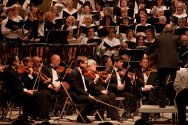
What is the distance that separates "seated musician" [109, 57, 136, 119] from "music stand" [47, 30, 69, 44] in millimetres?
1177

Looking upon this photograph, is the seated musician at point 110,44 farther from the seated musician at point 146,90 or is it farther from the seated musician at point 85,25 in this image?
the seated musician at point 146,90

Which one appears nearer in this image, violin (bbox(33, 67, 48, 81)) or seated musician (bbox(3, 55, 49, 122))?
seated musician (bbox(3, 55, 49, 122))

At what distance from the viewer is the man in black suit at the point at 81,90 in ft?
27.5

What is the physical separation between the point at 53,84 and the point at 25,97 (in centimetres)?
78

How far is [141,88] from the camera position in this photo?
945 cm

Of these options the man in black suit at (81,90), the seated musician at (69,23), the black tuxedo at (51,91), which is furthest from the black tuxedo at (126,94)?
the seated musician at (69,23)

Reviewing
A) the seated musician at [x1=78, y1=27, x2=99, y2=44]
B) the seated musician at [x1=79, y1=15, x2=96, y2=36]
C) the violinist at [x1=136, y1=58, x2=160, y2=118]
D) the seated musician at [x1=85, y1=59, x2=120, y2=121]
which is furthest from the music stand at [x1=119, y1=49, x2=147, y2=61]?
the seated musician at [x1=79, y1=15, x2=96, y2=36]

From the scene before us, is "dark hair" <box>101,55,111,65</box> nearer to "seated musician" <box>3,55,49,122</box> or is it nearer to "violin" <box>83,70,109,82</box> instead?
"violin" <box>83,70,109,82</box>

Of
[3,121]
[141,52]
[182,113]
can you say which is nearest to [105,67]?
[141,52]

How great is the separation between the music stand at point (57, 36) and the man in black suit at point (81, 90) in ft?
4.31

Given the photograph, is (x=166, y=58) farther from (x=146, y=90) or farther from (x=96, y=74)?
(x=96, y=74)

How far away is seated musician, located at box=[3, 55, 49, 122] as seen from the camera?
27.4 feet

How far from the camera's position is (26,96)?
8375mm

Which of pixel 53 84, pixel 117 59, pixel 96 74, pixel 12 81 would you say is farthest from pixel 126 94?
pixel 12 81
